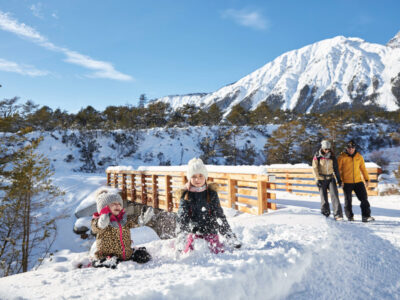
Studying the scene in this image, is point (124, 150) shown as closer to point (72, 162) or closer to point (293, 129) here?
point (72, 162)

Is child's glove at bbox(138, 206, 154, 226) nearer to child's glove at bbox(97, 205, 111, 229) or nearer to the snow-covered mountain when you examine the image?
child's glove at bbox(97, 205, 111, 229)

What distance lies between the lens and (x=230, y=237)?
3605 mm

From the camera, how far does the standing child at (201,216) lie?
3570 millimetres

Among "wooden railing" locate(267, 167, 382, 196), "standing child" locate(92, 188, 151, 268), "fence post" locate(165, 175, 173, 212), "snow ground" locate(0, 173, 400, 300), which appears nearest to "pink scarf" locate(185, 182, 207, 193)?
"snow ground" locate(0, 173, 400, 300)

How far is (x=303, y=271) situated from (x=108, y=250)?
2.34m

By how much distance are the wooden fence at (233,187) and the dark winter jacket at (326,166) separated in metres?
0.95

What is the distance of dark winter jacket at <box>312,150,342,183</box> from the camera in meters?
5.84

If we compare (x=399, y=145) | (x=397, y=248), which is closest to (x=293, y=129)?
(x=399, y=145)

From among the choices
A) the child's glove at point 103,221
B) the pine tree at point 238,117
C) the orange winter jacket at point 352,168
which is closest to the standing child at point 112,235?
the child's glove at point 103,221

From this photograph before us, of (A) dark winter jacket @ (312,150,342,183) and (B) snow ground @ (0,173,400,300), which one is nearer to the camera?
(B) snow ground @ (0,173,400,300)

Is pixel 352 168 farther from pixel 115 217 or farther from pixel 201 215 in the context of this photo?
pixel 115 217

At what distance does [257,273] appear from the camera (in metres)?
2.70

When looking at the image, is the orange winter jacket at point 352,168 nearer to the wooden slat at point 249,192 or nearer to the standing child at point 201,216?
the wooden slat at point 249,192

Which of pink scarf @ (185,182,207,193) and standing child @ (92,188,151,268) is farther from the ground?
pink scarf @ (185,182,207,193)
